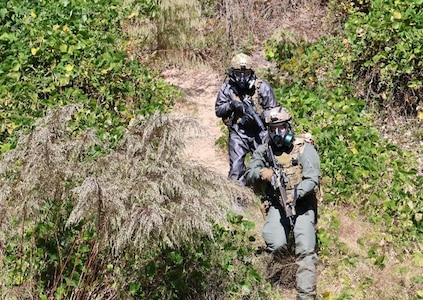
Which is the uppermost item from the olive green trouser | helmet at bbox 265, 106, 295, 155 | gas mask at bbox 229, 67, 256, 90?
helmet at bbox 265, 106, 295, 155

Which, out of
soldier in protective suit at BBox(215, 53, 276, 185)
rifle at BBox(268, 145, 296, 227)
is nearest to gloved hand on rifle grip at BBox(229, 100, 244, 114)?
soldier in protective suit at BBox(215, 53, 276, 185)

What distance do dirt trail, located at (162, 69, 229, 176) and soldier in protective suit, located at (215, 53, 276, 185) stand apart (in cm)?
116

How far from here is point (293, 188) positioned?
188 inches

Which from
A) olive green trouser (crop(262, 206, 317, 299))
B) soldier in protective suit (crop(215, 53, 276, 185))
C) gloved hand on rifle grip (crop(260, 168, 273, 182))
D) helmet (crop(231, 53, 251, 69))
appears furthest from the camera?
soldier in protective suit (crop(215, 53, 276, 185))

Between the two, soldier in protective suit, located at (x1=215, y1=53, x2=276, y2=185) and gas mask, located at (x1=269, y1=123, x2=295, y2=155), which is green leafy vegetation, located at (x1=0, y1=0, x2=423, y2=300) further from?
soldier in protective suit, located at (x1=215, y1=53, x2=276, y2=185)

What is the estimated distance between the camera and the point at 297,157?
15.9 feet

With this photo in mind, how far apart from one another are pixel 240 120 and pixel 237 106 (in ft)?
0.52

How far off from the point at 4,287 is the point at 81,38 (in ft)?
12.3

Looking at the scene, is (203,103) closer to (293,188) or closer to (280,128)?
(280,128)

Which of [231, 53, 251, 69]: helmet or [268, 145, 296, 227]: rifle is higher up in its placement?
[231, 53, 251, 69]: helmet

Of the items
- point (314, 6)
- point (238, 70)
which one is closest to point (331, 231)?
point (238, 70)

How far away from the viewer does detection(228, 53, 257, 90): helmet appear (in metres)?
5.77

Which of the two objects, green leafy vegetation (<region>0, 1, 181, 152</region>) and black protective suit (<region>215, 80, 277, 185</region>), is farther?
green leafy vegetation (<region>0, 1, 181, 152</region>)

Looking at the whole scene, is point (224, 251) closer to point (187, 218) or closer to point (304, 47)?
point (187, 218)
